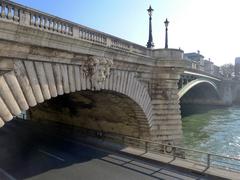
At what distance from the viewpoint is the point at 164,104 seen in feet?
67.6

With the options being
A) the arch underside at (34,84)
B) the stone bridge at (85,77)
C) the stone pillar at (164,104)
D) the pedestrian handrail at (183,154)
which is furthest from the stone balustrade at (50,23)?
the pedestrian handrail at (183,154)

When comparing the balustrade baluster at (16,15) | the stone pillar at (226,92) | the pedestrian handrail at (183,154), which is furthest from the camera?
the stone pillar at (226,92)

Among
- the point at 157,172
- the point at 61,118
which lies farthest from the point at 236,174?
the point at 61,118

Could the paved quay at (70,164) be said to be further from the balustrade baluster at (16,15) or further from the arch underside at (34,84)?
the balustrade baluster at (16,15)

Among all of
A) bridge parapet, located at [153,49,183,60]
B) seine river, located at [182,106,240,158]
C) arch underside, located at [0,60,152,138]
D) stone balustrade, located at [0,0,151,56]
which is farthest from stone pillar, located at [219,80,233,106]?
arch underside, located at [0,60,152,138]

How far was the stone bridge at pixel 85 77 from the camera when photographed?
9727mm

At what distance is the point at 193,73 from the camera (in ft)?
115

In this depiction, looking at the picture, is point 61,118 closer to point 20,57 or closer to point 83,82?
point 83,82

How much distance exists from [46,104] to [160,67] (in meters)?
12.4

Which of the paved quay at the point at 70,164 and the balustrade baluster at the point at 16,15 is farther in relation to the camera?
the paved quay at the point at 70,164

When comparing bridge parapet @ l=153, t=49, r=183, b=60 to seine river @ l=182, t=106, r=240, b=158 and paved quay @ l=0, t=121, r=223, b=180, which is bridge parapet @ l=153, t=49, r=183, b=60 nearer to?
paved quay @ l=0, t=121, r=223, b=180

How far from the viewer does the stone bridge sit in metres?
9.73

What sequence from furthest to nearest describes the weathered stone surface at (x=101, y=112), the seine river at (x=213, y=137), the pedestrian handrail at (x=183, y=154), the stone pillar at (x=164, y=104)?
the seine river at (x=213, y=137)
the stone pillar at (x=164, y=104)
the weathered stone surface at (x=101, y=112)
the pedestrian handrail at (x=183, y=154)

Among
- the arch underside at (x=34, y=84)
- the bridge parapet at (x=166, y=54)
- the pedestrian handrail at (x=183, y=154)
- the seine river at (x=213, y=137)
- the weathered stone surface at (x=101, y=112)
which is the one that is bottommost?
the seine river at (x=213, y=137)
